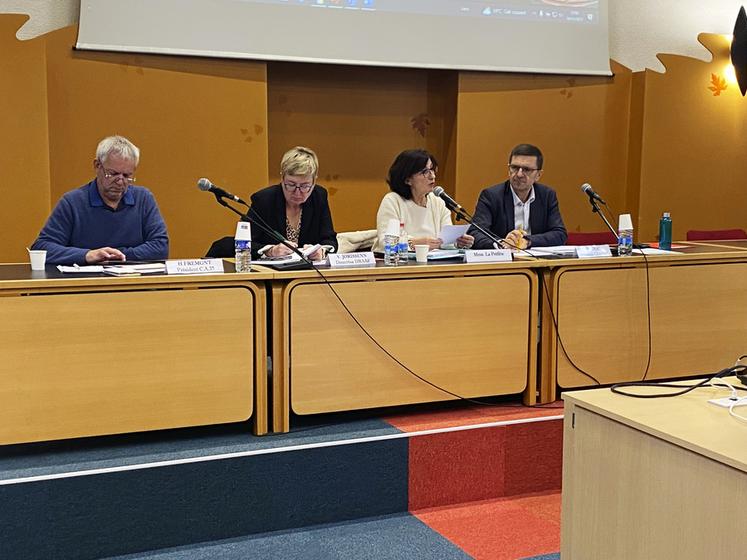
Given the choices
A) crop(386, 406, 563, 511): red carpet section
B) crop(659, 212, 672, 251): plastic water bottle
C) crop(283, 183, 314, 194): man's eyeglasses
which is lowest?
crop(386, 406, 563, 511): red carpet section

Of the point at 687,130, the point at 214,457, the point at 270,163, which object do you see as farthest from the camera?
the point at 687,130

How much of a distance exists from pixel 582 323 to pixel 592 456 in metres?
1.39

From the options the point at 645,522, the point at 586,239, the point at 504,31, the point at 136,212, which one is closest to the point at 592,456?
the point at 645,522

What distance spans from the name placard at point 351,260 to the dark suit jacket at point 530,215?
3.20ft

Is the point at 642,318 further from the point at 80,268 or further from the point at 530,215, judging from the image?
the point at 80,268

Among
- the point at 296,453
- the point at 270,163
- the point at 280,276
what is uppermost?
the point at 270,163

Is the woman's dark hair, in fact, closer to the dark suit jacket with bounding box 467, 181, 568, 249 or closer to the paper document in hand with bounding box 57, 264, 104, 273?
the dark suit jacket with bounding box 467, 181, 568, 249

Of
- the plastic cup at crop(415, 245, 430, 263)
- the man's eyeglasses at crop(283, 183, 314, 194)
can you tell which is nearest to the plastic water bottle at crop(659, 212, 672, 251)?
the plastic cup at crop(415, 245, 430, 263)

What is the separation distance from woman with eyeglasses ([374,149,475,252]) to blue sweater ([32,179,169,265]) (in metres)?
0.98

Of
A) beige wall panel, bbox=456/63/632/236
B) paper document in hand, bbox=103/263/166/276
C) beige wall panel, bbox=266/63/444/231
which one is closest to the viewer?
paper document in hand, bbox=103/263/166/276

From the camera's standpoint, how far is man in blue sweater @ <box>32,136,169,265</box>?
3012mm

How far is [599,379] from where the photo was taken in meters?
3.12

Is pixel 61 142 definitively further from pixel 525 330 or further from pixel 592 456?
pixel 592 456

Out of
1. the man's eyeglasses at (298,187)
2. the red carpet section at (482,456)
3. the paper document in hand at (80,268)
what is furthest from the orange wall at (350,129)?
the red carpet section at (482,456)
